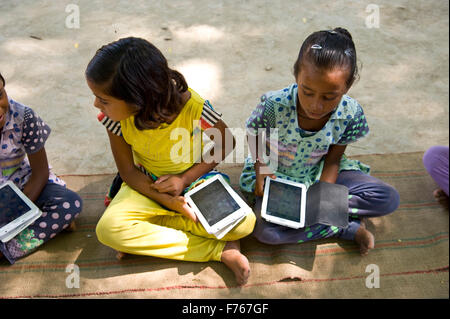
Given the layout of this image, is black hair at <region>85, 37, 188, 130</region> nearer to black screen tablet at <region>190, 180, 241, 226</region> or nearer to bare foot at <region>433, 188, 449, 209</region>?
black screen tablet at <region>190, 180, 241, 226</region>

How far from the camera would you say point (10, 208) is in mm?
1666

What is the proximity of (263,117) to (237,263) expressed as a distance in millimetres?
608

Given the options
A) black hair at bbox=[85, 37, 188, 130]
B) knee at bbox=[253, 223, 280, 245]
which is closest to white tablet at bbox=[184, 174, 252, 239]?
knee at bbox=[253, 223, 280, 245]

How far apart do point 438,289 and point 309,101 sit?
0.91m

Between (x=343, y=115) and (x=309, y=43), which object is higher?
(x=309, y=43)

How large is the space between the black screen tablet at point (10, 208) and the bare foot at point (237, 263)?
2.82 ft

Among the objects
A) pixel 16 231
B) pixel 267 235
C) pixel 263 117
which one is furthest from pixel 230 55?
pixel 16 231

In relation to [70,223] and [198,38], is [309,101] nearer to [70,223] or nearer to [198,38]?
[70,223]

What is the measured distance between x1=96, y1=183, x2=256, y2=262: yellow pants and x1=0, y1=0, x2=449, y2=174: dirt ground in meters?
0.60

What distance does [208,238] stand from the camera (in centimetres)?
168

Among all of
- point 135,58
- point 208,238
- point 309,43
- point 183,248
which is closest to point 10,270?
point 183,248

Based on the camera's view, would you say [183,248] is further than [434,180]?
No

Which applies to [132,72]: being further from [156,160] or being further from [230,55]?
[230,55]

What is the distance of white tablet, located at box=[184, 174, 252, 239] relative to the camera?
62.8 inches
